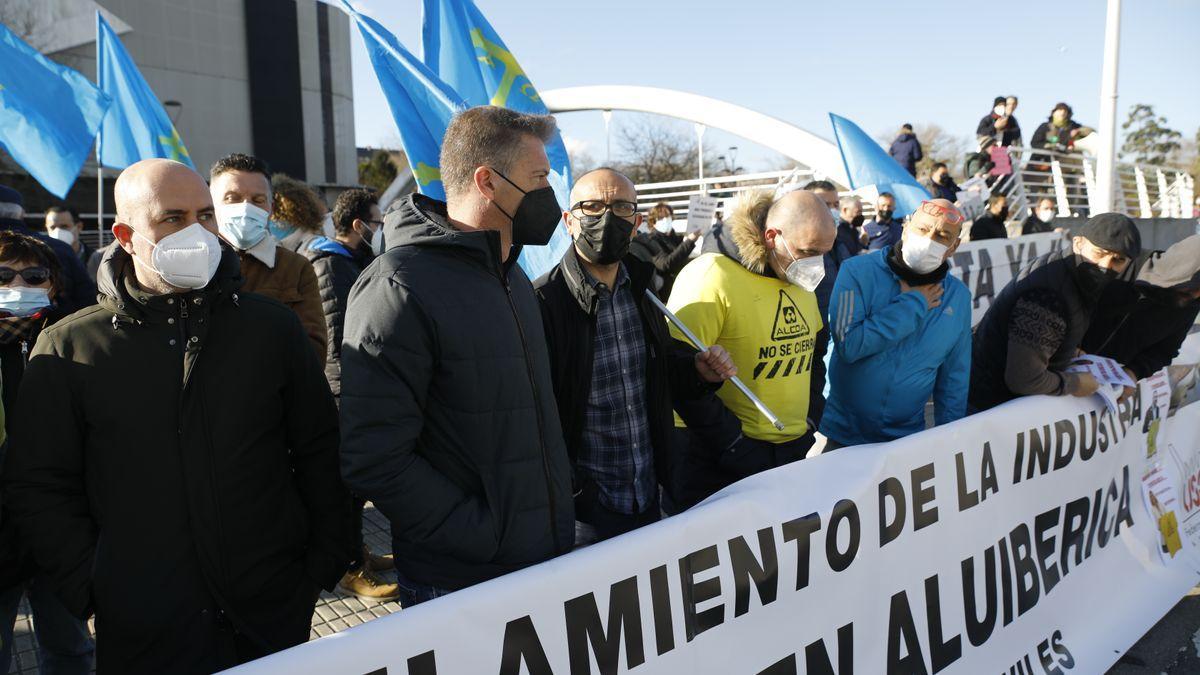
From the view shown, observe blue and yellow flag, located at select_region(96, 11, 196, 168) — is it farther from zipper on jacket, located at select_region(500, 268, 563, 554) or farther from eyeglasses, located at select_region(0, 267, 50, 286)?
zipper on jacket, located at select_region(500, 268, 563, 554)

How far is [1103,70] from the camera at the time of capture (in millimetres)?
11789

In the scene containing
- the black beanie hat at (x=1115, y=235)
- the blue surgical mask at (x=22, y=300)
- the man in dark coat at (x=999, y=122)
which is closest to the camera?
the blue surgical mask at (x=22, y=300)

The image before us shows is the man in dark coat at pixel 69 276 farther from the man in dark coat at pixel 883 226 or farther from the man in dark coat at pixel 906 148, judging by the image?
the man in dark coat at pixel 906 148

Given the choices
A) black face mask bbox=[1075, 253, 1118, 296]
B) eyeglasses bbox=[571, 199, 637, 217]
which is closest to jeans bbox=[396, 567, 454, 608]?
eyeglasses bbox=[571, 199, 637, 217]

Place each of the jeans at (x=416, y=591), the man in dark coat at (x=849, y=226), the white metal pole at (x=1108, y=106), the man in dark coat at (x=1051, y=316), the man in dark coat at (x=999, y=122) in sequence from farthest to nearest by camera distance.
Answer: the man in dark coat at (x=999, y=122) < the white metal pole at (x=1108, y=106) < the man in dark coat at (x=849, y=226) < the man in dark coat at (x=1051, y=316) < the jeans at (x=416, y=591)

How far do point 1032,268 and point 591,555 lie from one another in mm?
2774

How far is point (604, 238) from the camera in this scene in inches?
98.1

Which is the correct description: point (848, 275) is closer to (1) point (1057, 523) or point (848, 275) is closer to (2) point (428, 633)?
(1) point (1057, 523)

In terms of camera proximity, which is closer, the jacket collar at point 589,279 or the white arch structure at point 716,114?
the jacket collar at point 589,279

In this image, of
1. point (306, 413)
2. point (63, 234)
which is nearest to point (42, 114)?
point (63, 234)

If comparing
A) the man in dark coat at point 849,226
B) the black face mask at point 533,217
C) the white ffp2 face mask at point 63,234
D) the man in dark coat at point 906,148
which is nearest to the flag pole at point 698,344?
the black face mask at point 533,217

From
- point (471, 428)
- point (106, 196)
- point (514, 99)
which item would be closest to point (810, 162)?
point (514, 99)

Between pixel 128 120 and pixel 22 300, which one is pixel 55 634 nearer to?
pixel 22 300

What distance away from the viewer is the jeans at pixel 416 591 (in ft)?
6.25
